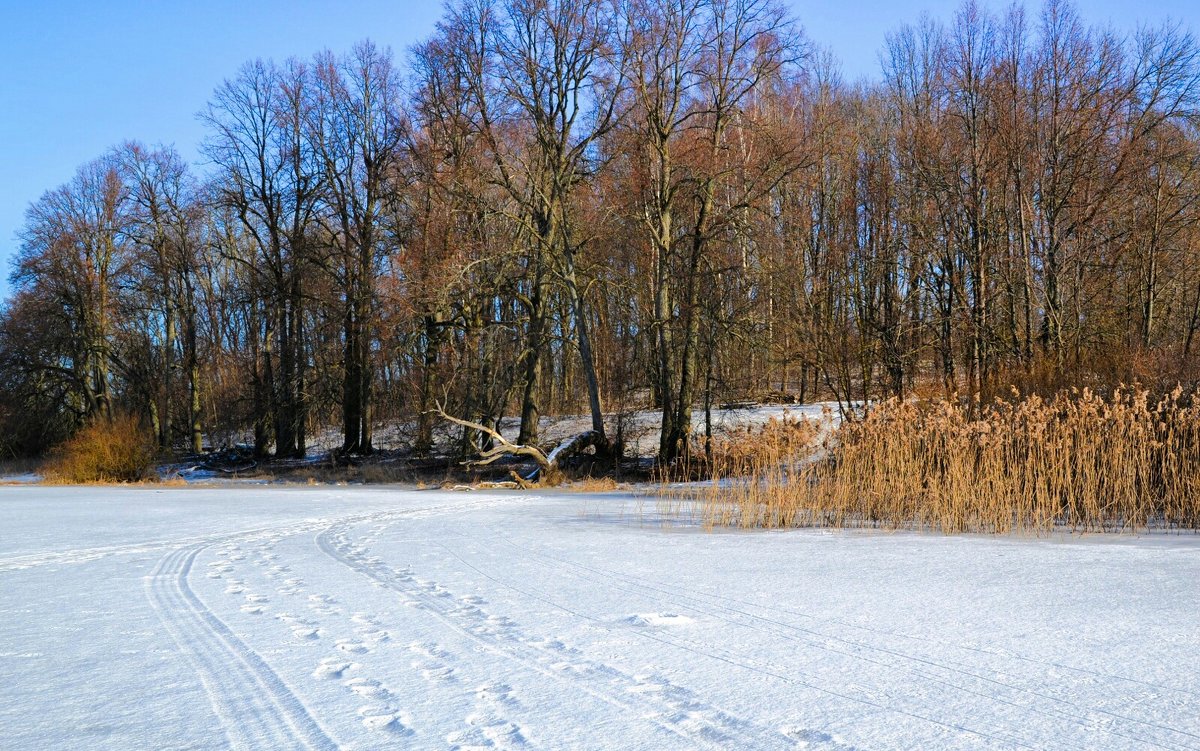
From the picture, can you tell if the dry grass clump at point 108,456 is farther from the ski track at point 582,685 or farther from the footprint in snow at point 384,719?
the footprint in snow at point 384,719

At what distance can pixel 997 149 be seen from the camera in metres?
18.1

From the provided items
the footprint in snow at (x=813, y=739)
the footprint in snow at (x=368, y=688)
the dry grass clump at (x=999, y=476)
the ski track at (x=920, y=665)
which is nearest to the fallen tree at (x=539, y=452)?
the dry grass clump at (x=999, y=476)

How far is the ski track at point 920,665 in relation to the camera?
2.70 m

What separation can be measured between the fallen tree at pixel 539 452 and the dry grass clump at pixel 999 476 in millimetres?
8473

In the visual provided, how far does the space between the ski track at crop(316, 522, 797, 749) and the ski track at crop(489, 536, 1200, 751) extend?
52cm

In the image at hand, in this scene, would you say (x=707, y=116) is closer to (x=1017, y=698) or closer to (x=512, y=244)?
(x=512, y=244)

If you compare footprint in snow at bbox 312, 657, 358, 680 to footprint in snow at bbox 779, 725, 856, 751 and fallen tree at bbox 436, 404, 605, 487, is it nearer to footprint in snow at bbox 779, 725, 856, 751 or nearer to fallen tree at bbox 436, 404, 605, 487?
footprint in snow at bbox 779, 725, 856, 751

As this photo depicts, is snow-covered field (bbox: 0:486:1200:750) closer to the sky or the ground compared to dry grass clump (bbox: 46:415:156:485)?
closer to the ground

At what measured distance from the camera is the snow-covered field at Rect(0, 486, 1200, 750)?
281 centimetres

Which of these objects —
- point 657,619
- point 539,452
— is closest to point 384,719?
point 657,619

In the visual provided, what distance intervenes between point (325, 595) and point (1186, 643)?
4469 mm

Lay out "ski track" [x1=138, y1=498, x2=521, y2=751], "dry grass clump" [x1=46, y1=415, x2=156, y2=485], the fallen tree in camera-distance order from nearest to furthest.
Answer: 1. "ski track" [x1=138, y1=498, x2=521, y2=751]
2. the fallen tree
3. "dry grass clump" [x1=46, y1=415, x2=156, y2=485]

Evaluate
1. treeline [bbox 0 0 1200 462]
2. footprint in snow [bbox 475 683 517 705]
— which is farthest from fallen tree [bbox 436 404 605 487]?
footprint in snow [bbox 475 683 517 705]

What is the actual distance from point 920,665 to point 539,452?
14.8m
